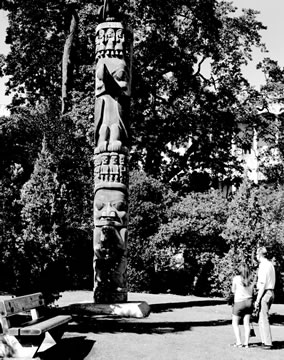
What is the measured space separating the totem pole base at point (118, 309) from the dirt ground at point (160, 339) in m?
0.14

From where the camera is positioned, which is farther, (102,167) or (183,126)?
(183,126)

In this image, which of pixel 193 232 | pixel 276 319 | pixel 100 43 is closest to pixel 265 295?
pixel 276 319

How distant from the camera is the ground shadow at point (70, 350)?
7160 millimetres

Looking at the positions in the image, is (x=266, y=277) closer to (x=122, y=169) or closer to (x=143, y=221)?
(x=122, y=169)

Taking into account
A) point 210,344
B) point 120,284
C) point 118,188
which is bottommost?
point 210,344

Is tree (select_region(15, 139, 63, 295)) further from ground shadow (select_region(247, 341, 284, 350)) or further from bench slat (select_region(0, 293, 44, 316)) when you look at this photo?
ground shadow (select_region(247, 341, 284, 350))

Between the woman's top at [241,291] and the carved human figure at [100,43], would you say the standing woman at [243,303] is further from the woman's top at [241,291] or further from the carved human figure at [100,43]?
the carved human figure at [100,43]

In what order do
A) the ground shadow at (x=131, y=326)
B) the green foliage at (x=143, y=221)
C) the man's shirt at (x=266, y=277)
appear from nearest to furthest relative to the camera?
1. the man's shirt at (x=266, y=277)
2. the ground shadow at (x=131, y=326)
3. the green foliage at (x=143, y=221)

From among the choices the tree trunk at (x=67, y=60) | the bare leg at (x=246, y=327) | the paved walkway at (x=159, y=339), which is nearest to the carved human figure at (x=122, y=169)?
the paved walkway at (x=159, y=339)

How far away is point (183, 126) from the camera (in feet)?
81.7

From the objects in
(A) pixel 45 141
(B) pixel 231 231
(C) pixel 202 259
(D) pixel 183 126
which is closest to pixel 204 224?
(C) pixel 202 259

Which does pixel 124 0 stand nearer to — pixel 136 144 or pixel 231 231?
pixel 136 144

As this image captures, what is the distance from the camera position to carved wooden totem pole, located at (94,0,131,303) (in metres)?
11.6

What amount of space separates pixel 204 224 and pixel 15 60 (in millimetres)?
12685
